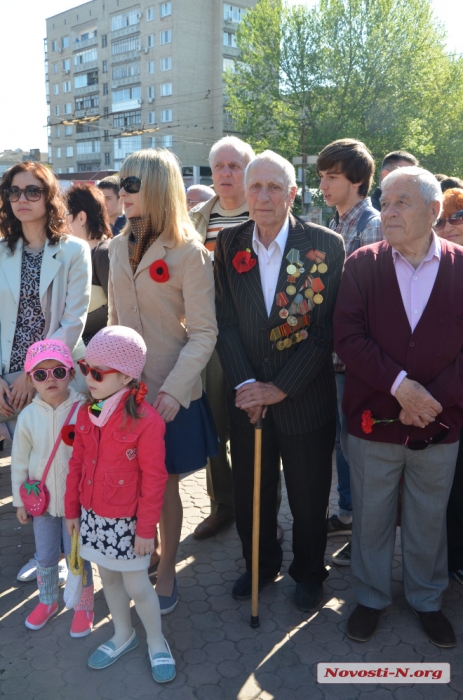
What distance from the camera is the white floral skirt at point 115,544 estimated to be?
8.46ft

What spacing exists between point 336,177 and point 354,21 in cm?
3258

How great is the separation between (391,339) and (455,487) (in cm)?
105

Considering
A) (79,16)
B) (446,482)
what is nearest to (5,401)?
(446,482)

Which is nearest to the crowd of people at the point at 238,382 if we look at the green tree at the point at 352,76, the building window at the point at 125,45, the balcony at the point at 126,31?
the green tree at the point at 352,76

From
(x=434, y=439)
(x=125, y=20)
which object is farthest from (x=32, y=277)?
(x=125, y=20)

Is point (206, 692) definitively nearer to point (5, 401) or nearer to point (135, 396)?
point (135, 396)

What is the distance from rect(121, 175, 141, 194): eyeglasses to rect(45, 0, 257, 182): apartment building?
4205 centimetres

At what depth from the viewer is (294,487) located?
3.12 meters

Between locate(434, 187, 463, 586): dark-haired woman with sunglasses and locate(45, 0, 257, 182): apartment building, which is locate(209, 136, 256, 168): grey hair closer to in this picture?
locate(434, 187, 463, 586): dark-haired woman with sunglasses

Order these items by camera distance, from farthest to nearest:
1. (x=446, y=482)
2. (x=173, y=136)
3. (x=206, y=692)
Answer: (x=173, y=136) → (x=446, y=482) → (x=206, y=692)

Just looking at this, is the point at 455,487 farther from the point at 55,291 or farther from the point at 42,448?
the point at 55,291

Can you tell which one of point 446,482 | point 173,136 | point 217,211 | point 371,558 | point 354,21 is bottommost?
point 371,558

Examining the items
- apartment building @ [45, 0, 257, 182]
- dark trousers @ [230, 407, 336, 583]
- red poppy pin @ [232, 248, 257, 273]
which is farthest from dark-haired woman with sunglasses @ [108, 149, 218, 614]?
apartment building @ [45, 0, 257, 182]

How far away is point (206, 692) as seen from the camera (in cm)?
252
